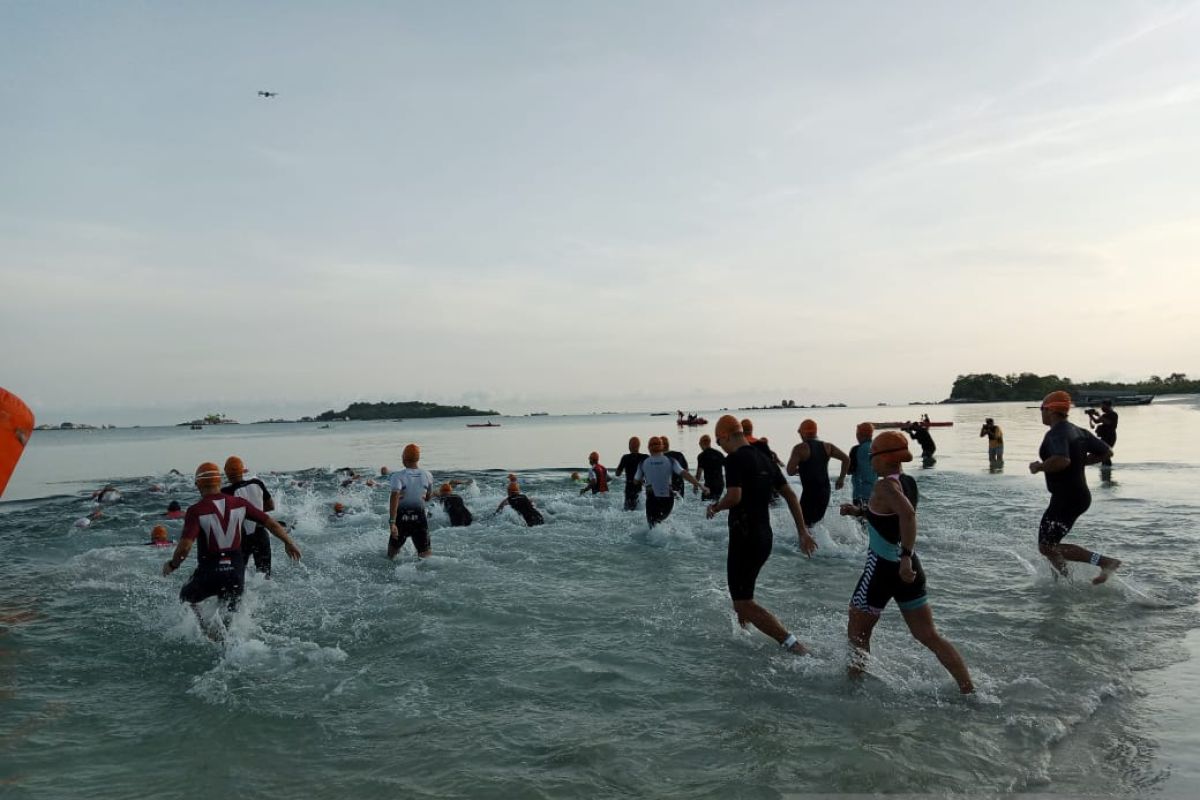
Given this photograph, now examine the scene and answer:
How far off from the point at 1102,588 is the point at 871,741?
5523mm

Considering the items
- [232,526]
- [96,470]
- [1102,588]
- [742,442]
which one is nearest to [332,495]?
[232,526]

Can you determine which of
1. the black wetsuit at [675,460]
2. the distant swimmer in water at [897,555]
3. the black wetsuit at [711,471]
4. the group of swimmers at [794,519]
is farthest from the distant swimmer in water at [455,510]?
the distant swimmer in water at [897,555]

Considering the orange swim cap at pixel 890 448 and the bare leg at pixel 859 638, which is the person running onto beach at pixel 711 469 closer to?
the bare leg at pixel 859 638

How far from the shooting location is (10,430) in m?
8.78

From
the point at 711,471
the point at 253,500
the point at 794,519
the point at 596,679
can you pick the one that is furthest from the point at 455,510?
the point at 596,679

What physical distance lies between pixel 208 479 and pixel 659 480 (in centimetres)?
736

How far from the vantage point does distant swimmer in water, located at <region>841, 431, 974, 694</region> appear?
16.9 feet

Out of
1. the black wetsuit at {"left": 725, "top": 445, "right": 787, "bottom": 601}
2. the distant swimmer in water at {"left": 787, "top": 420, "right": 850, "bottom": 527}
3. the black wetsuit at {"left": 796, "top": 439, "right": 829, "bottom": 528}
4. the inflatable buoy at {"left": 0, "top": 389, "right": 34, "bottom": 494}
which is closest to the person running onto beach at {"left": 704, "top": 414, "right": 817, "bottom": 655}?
the black wetsuit at {"left": 725, "top": 445, "right": 787, "bottom": 601}

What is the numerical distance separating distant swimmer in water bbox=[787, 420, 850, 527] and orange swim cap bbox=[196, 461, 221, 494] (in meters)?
7.73

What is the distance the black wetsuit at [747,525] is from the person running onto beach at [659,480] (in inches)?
228

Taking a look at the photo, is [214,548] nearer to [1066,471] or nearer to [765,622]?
[765,622]

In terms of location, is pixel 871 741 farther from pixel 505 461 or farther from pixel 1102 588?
pixel 505 461

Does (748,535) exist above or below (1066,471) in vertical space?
below

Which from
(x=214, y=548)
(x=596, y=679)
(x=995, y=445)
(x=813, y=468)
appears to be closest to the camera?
(x=596, y=679)
